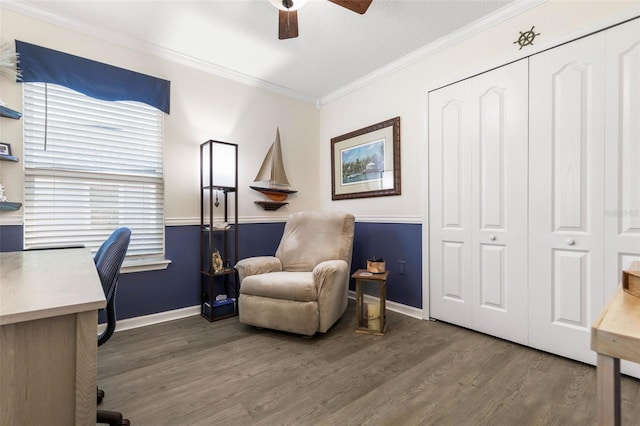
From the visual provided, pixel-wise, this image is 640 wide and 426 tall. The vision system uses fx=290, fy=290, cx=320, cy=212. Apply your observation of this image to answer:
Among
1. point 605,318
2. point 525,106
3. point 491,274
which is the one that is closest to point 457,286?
point 491,274

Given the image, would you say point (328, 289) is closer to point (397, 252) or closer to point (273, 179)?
point (397, 252)

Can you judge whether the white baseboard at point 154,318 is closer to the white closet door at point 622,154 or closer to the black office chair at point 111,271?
the black office chair at point 111,271

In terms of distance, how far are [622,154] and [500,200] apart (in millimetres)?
685

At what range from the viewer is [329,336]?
7.47ft

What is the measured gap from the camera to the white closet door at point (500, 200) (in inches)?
81.3

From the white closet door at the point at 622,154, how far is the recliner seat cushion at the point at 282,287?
185cm

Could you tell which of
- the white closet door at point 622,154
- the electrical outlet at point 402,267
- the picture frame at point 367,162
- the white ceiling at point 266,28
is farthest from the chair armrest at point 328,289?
the white ceiling at point 266,28

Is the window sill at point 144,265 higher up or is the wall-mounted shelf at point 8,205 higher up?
the wall-mounted shelf at point 8,205

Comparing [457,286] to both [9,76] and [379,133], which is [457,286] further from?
[9,76]

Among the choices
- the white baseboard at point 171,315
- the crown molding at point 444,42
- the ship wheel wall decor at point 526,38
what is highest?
the crown molding at point 444,42

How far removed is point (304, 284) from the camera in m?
2.21

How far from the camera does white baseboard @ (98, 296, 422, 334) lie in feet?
7.99

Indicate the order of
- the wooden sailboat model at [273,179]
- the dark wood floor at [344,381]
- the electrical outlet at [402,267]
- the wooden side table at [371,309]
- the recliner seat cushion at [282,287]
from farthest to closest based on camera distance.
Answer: the wooden sailboat model at [273,179] < the electrical outlet at [402,267] < the wooden side table at [371,309] < the recliner seat cushion at [282,287] < the dark wood floor at [344,381]

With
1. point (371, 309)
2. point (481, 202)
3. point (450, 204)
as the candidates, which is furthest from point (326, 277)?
point (481, 202)
